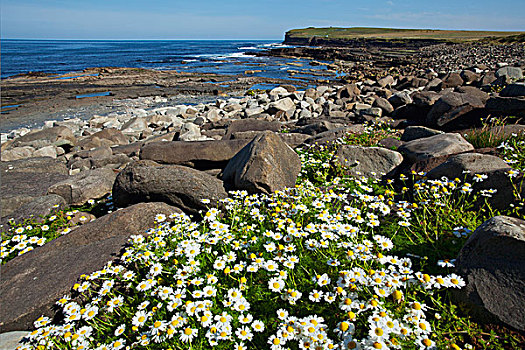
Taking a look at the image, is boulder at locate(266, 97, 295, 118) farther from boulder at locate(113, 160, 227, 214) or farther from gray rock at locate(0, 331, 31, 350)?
gray rock at locate(0, 331, 31, 350)

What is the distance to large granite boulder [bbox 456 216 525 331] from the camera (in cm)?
232

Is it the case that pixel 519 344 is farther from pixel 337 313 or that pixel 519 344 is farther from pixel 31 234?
pixel 31 234

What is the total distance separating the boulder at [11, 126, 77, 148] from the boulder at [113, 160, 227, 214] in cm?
896

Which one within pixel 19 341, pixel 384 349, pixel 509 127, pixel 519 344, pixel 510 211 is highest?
pixel 509 127

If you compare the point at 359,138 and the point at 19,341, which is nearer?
the point at 19,341

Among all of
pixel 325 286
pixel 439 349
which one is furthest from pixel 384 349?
pixel 325 286

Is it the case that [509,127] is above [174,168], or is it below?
above

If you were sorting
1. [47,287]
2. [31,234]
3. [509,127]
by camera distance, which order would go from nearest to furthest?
[47,287]
[31,234]
[509,127]

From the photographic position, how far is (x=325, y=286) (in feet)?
8.87

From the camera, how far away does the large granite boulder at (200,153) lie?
21.8 ft

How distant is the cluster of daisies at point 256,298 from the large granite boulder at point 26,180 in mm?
3681

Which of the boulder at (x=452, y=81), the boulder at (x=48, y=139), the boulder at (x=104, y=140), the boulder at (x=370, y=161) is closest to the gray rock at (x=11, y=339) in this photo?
the boulder at (x=370, y=161)

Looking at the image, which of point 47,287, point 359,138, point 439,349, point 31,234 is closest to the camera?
point 439,349

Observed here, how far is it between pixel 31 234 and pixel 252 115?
12.4 metres
